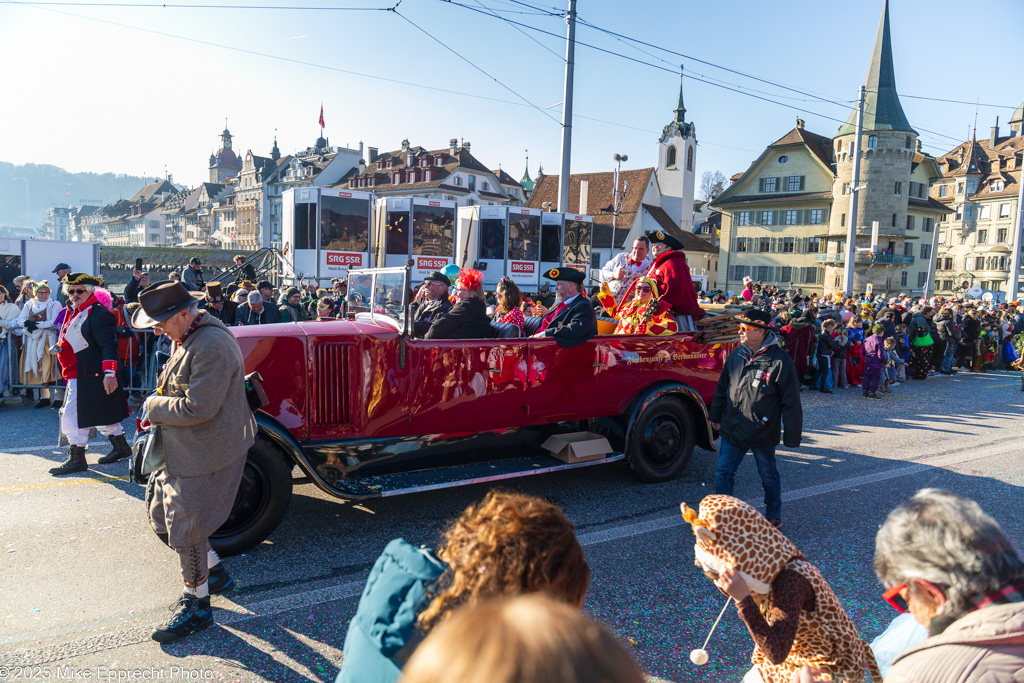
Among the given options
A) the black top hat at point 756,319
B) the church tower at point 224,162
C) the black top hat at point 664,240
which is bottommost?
the black top hat at point 756,319

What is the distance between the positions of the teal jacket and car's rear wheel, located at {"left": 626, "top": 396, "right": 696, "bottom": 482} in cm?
469

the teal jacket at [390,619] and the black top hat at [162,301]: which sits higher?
the black top hat at [162,301]

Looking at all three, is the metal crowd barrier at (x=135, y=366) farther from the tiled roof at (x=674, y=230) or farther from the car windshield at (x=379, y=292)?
the tiled roof at (x=674, y=230)

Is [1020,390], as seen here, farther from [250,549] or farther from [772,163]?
[772,163]

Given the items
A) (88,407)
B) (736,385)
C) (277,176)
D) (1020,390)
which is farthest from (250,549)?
(277,176)

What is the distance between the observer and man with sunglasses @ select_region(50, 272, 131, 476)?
229 inches

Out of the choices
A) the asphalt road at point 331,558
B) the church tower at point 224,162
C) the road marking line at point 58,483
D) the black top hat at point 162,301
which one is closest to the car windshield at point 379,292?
the asphalt road at point 331,558

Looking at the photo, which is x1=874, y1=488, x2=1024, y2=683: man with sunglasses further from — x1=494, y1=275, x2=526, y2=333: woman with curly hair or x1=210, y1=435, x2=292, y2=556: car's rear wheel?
x1=494, y1=275, x2=526, y2=333: woman with curly hair

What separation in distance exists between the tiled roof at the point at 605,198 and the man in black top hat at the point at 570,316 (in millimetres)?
47202

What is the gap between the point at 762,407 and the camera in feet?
16.3

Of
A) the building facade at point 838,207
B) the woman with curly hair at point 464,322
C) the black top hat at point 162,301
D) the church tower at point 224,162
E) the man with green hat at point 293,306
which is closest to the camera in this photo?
the black top hat at point 162,301

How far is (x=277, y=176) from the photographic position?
79062mm

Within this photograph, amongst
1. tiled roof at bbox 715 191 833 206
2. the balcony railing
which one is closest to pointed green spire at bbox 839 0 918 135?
tiled roof at bbox 715 191 833 206

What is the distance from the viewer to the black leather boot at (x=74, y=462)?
19.3 ft
